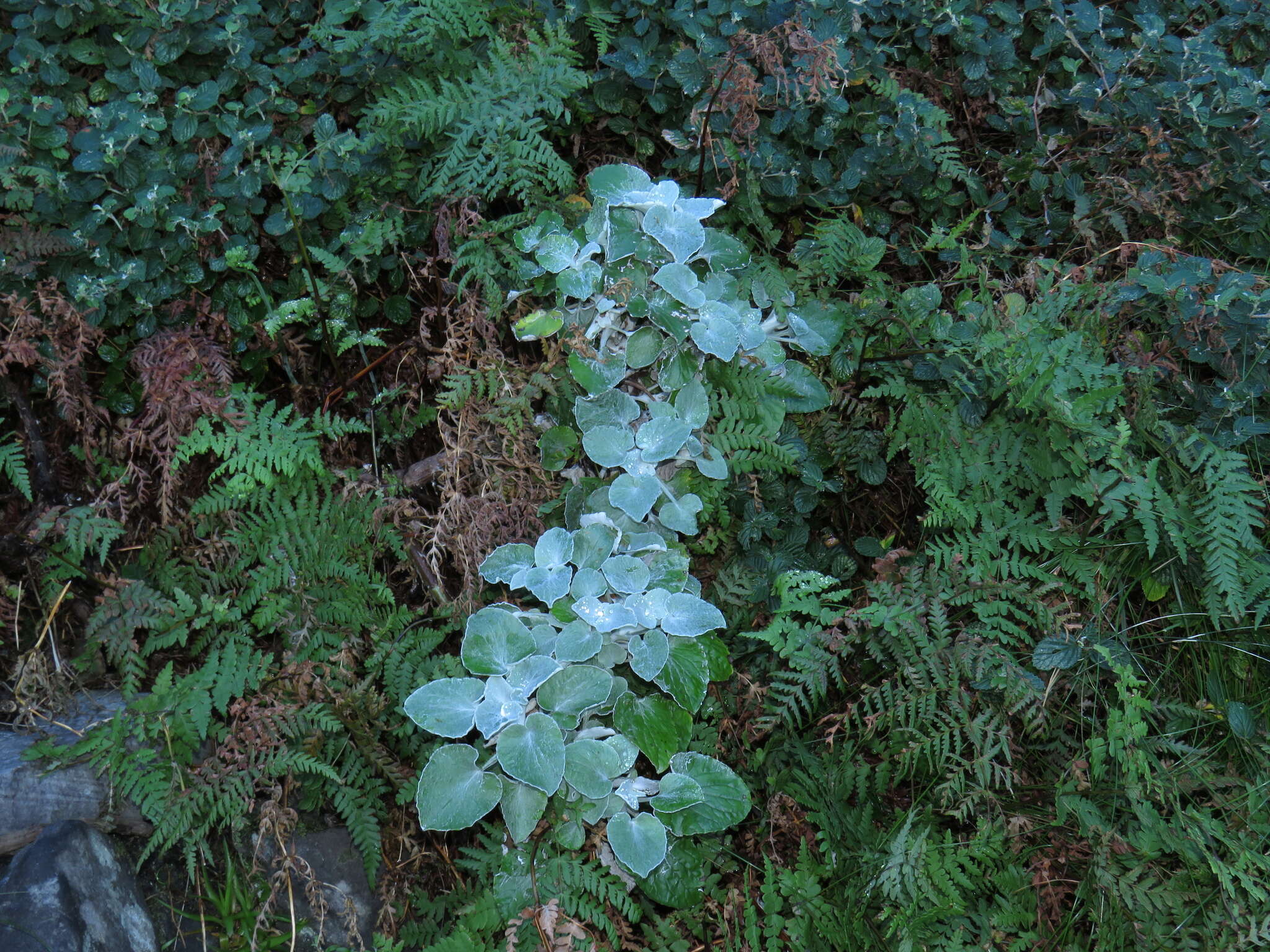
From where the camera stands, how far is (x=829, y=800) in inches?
91.4

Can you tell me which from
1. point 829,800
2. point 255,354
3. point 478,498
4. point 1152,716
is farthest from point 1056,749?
point 255,354

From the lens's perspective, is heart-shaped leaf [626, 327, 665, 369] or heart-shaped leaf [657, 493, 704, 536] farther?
heart-shaped leaf [626, 327, 665, 369]

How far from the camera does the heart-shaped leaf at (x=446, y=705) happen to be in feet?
6.81

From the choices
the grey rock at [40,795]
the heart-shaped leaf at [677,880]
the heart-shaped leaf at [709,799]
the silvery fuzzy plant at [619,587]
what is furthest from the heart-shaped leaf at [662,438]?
the grey rock at [40,795]

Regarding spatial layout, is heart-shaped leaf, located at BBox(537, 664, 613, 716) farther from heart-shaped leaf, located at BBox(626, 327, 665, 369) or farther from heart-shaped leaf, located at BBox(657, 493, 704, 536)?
heart-shaped leaf, located at BBox(626, 327, 665, 369)

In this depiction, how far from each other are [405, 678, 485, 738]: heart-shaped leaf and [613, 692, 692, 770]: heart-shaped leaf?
37 cm

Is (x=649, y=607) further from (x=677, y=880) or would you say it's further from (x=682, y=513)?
(x=677, y=880)

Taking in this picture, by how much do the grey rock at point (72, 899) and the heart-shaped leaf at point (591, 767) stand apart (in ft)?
3.80

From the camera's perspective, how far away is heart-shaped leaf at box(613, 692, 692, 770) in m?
2.13

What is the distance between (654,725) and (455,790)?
1.68 ft

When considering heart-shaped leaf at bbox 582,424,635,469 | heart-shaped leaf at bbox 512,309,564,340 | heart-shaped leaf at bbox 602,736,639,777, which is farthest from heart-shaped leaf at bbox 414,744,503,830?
heart-shaped leaf at bbox 512,309,564,340

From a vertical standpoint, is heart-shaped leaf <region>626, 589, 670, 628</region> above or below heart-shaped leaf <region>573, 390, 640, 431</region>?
below

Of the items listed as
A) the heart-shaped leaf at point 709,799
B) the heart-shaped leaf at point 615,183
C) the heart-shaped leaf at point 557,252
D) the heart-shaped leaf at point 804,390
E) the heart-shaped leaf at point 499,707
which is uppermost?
the heart-shaped leaf at point 615,183

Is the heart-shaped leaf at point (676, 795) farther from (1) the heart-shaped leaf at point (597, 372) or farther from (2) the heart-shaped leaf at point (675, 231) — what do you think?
(2) the heart-shaped leaf at point (675, 231)
